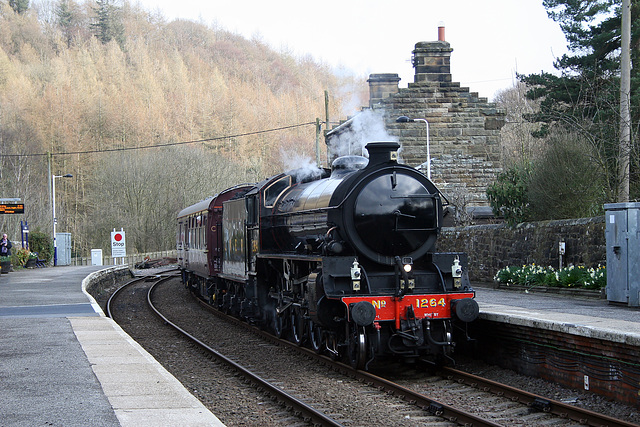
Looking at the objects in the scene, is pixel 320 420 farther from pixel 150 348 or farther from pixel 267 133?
pixel 267 133

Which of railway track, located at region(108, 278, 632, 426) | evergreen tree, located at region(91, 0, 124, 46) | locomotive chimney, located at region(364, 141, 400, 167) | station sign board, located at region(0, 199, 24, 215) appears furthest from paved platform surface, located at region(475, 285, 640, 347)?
evergreen tree, located at region(91, 0, 124, 46)

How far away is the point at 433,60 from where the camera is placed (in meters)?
24.7

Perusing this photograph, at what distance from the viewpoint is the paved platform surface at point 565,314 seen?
7623 millimetres

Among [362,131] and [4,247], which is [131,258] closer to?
[4,247]

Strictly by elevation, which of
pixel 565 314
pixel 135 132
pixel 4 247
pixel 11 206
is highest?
pixel 135 132

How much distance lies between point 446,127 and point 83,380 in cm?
1933

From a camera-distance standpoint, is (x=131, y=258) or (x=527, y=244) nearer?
(x=527, y=244)

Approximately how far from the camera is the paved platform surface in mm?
7623

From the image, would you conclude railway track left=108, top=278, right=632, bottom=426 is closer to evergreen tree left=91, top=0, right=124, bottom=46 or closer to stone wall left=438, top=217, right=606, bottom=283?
stone wall left=438, top=217, right=606, bottom=283

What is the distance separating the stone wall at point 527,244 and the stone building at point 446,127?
9.80 feet

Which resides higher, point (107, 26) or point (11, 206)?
point (107, 26)

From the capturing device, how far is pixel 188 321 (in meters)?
17.0

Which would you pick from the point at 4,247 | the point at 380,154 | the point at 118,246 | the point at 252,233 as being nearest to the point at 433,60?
the point at 252,233

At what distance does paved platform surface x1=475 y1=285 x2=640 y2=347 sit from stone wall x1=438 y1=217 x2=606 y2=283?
117 cm
